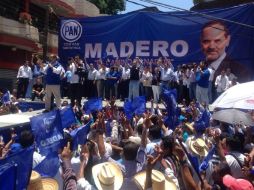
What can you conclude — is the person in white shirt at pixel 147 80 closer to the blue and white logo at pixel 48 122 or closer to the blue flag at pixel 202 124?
the blue flag at pixel 202 124

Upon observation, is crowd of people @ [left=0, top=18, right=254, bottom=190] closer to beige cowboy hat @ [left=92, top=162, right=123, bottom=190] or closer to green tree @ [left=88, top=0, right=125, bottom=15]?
beige cowboy hat @ [left=92, top=162, right=123, bottom=190]

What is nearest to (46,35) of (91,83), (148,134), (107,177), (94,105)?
(91,83)

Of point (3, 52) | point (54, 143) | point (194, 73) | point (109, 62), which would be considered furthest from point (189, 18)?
point (54, 143)

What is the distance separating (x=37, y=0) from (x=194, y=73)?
14180 millimetres

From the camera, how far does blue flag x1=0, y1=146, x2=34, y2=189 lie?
362cm

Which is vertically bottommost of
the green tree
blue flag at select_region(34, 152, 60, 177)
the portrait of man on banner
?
blue flag at select_region(34, 152, 60, 177)

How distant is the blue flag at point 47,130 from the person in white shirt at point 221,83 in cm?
893

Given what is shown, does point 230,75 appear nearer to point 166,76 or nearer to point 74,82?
point 166,76

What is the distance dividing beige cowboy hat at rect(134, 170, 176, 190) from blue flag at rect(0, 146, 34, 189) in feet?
3.01

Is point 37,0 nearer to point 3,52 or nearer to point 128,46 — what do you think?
point 3,52

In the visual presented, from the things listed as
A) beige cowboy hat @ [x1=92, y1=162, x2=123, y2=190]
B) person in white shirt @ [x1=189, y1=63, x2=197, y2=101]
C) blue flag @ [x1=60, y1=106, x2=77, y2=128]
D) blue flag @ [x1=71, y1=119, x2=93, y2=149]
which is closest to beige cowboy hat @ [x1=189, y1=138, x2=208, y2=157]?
blue flag @ [x1=71, y1=119, x2=93, y2=149]

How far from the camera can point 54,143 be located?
234 inches

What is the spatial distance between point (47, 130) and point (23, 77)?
1123 centimetres

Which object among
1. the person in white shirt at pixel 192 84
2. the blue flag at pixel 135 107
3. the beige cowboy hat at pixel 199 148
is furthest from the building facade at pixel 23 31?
the beige cowboy hat at pixel 199 148
